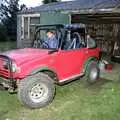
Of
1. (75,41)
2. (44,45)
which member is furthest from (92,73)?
(44,45)

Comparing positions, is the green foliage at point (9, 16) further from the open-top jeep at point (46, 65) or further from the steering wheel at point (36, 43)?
the open-top jeep at point (46, 65)

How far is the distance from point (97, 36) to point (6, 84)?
10831 millimetres

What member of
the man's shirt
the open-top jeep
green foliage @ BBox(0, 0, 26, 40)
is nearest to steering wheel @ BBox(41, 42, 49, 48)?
the open-top jeep

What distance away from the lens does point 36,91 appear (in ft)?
25.2

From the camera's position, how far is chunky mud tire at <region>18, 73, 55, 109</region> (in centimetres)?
743

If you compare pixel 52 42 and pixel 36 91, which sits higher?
pixel 52 42

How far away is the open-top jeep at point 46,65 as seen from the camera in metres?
7.52

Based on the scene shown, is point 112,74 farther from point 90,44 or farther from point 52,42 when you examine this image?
point 52,42

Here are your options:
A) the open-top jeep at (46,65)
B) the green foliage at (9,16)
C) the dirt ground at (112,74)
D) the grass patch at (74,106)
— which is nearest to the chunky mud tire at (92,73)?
the open-top jeep at (46,65)

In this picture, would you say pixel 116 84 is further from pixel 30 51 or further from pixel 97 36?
pixel 97 36

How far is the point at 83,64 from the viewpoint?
930 cm

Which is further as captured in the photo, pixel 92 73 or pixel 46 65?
pixel 92 73

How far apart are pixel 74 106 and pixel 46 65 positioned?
1.31m

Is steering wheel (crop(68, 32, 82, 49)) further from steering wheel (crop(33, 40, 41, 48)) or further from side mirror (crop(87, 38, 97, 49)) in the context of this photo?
steering wheel (crop(33, 40, 41, 48))
